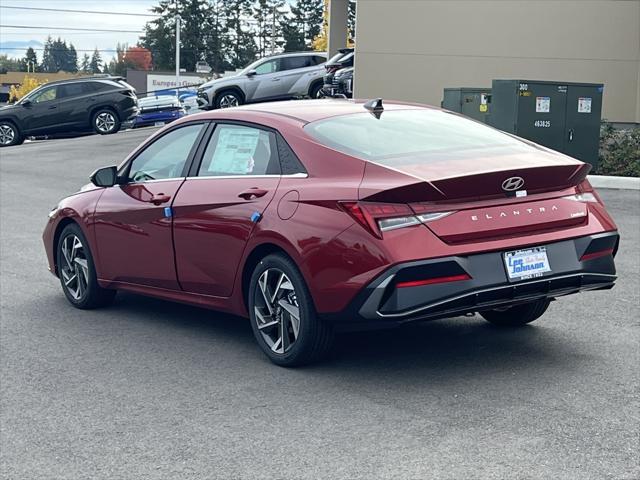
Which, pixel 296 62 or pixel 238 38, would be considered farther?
pixel 238 38

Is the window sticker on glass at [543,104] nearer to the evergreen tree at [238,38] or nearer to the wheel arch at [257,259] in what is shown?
the wheel arch at [257,259]

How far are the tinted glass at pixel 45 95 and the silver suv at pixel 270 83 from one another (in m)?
5.17

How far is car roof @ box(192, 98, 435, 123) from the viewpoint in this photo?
701cm

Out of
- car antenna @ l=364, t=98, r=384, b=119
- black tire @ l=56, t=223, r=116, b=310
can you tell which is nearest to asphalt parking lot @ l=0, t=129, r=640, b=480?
black tire @ l=56, t=223, r=116, b=310

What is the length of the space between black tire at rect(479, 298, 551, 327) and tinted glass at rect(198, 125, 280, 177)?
1.80 meters

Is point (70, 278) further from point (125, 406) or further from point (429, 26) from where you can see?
point (429, 26)

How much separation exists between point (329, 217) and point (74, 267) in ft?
11.2

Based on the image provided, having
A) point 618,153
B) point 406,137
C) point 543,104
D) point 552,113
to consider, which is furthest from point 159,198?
point 618,153

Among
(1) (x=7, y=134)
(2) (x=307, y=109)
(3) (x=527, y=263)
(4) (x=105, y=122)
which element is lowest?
(1) (x=7, y=134)

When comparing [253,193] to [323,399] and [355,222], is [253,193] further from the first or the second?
[323,399]

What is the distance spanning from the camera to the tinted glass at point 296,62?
3362 cm

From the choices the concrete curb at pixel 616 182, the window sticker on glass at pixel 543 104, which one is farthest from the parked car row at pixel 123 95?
the concrete curb at pixel 616 182

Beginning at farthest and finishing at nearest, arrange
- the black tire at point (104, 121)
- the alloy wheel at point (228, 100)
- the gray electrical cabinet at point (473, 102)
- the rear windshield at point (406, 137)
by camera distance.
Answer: the black tire at point (104, 121)
the alloy wheel at point (228, 100)
the gray electrical cabinet at point (473, 102)
the rear windshield at point (406, 137)

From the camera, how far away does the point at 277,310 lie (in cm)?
652
